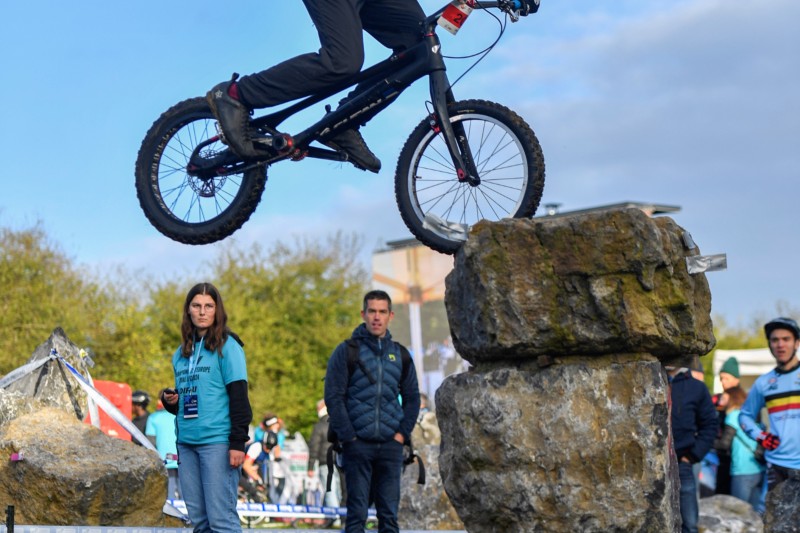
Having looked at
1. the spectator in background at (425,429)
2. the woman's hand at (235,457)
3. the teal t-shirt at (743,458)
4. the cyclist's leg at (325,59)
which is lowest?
the teal t-shirt at (743,458)

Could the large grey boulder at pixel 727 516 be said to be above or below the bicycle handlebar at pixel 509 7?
below

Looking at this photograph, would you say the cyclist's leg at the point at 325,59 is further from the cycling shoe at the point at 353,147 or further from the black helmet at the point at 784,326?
the black helmet at the point at 784,326

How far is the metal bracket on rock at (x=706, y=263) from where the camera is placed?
607 cm

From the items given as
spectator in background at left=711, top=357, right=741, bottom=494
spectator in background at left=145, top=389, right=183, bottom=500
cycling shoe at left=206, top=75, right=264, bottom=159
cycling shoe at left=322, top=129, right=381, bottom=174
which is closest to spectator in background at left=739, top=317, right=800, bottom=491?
cycling shoe at left=322, top=129, right=381, bottom=174

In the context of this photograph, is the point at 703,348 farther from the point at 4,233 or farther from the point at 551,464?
the point at 4,233

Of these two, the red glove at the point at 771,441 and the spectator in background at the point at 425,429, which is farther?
the spectator in background at the point at 425,429

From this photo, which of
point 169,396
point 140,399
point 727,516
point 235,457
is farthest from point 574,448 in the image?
Result: point 140,399

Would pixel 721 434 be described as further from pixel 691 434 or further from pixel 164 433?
pixel 164 433

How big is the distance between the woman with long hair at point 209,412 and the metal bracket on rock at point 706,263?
8.31 feet

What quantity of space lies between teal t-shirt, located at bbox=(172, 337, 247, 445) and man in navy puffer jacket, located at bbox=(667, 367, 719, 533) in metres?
4.53

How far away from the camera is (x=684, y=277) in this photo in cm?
604

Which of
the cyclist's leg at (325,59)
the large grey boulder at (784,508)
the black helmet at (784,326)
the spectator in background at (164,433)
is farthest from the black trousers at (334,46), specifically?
the spectator in background at (164,433)

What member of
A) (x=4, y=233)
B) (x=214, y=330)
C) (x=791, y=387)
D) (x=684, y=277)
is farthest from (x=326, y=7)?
(x=4, y=233)

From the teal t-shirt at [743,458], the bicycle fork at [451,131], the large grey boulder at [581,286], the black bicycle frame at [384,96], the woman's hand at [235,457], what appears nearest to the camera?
the large grey boulder at [581,286]
